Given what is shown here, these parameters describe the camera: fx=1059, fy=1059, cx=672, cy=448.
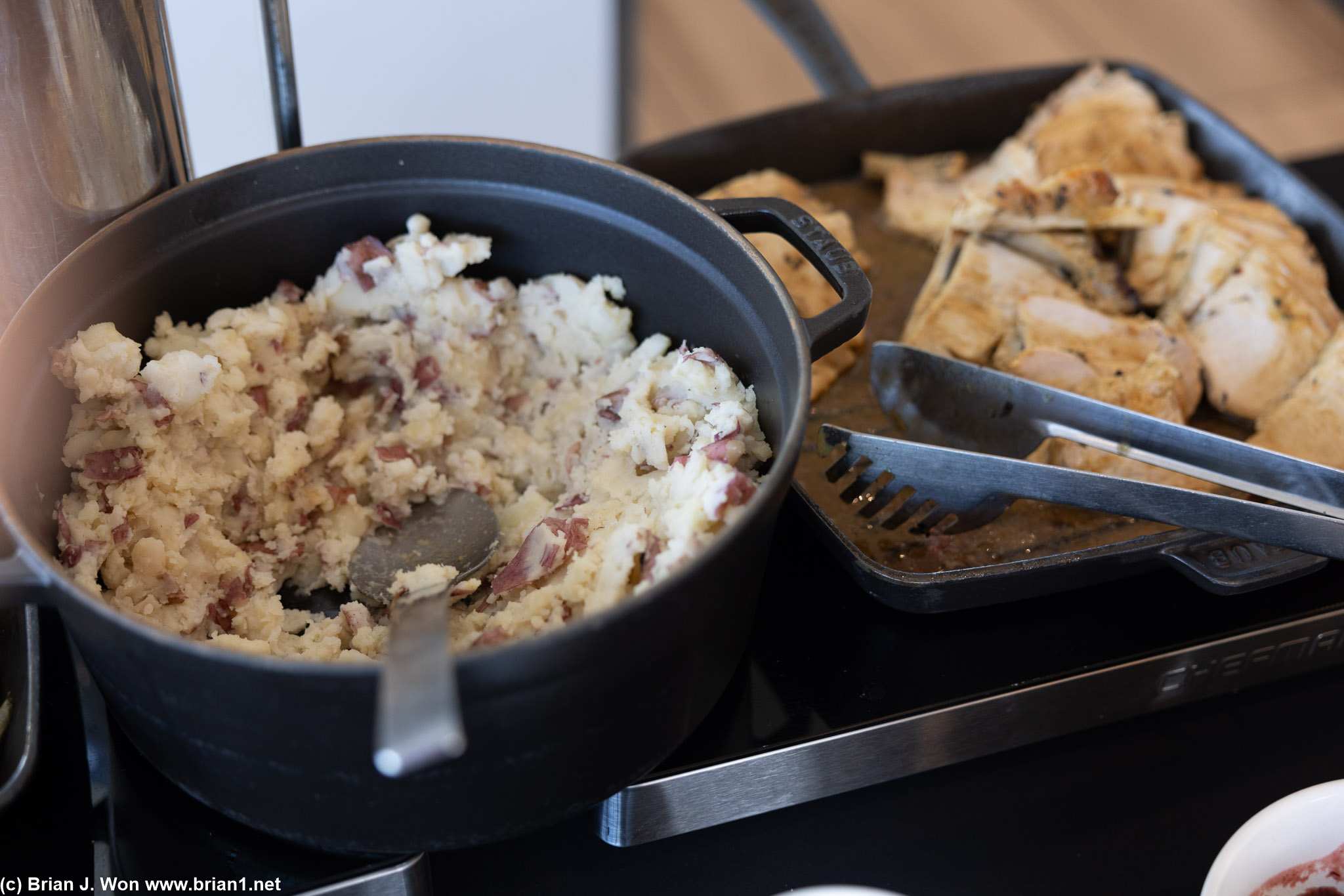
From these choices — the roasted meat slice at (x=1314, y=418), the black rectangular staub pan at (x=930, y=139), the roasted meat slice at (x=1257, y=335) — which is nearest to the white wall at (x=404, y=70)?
the black rectangular staub pan at (x=930, y=139)

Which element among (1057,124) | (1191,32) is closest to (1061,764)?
(1057,124)

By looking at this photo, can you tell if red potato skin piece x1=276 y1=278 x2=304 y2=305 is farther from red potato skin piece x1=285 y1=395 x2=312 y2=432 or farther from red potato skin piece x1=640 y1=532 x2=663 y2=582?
red potato skin piece x1=640 y1=532 x2=663 y2=582

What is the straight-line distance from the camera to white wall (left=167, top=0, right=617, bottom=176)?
1916mm

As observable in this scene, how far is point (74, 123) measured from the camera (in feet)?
2.96

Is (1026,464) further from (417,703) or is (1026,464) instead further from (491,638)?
(417,703)

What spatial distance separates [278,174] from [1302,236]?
1286mm

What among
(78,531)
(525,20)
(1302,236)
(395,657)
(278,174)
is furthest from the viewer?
(525,20)

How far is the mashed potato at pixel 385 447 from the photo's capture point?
0.86 metres

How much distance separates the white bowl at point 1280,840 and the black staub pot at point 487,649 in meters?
0.38

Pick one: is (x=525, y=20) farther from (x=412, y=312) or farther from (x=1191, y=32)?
(x=1191, y=32)

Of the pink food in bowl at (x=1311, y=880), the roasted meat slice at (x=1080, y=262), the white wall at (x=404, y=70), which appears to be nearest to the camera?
the pink food in bowl at (x=1311, y=880)

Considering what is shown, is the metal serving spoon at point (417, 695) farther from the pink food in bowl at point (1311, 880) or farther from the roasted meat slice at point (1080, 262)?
the roasted meat slice at point (1080, 262)

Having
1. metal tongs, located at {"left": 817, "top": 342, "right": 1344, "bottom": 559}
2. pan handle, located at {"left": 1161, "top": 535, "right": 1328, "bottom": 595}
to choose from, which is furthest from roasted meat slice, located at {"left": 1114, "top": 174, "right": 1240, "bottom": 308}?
pan handle, located at {"left": 1161, "top": 535, "right": 1328, "bottom": 595}

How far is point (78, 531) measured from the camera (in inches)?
33.0
